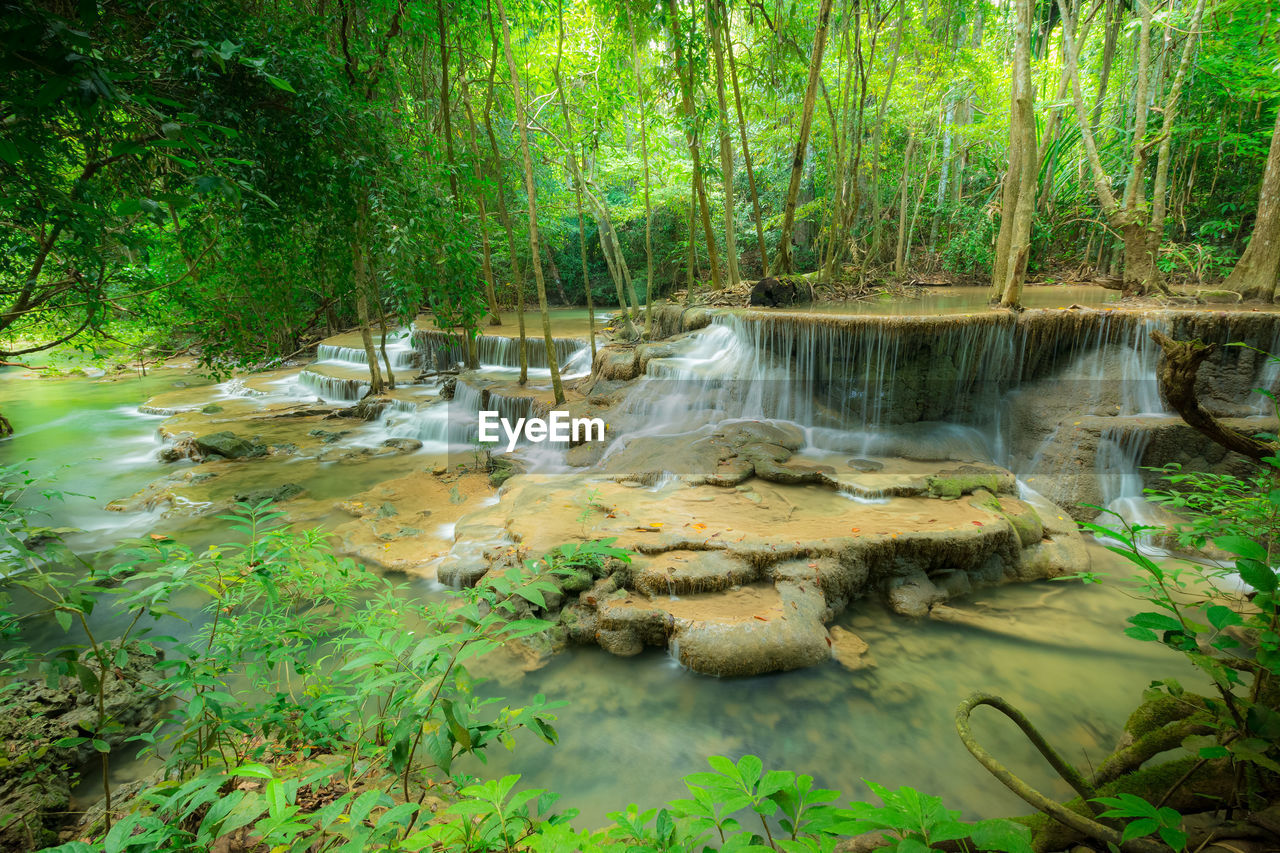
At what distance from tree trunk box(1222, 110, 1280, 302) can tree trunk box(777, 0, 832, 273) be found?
6.17 meters

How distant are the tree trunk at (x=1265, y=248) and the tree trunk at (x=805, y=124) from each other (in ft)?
20.3

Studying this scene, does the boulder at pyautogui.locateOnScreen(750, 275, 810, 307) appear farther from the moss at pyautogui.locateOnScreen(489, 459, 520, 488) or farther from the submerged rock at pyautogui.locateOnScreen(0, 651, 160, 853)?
the submerged rock at pyautogui.locateOnScreen(0, 651, 160, 853)

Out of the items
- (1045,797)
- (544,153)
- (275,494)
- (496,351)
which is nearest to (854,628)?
(1045,797)

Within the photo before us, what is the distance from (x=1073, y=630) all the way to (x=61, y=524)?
1170 centimetres

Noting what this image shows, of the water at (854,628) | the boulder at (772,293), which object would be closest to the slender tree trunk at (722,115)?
the boulder at (772,293)

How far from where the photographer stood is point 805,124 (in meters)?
10.0

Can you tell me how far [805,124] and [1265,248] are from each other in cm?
698

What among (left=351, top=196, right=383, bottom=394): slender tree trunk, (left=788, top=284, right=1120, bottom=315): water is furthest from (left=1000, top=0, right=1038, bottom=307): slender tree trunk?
(left=351, top=196, right=383, bottom=394): slender tree trunk

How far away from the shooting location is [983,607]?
5066mm

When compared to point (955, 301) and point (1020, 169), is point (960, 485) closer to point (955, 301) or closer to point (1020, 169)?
point (1020, 169)

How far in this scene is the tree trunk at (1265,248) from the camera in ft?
23.0

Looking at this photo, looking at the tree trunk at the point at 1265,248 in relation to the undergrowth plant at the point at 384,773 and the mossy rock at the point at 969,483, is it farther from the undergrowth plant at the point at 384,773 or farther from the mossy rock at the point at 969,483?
the undergrowth plant at the point at 384,773

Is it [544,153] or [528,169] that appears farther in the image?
[544,153]

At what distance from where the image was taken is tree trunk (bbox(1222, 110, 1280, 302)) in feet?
23.0
